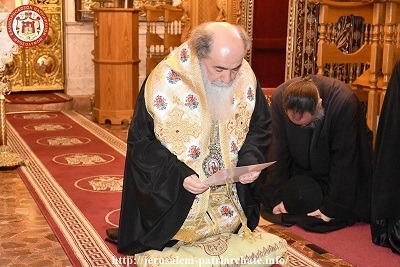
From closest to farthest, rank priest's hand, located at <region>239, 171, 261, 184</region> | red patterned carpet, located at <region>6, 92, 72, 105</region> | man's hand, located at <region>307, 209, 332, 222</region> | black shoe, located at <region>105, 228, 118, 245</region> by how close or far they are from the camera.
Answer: priest's hand, located at <region>239, 171, 261, 184</region> < black shoe, located at <region>105, 228, 118, 245</region> < man's hand, located at <region>307, 209, 332, 222</region> < red patterned carpet, located at <region>6, 92, 72, 105</region>

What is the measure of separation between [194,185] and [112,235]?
153cm

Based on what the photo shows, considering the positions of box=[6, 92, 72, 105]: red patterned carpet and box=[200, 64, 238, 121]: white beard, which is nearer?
box=[200, 64, 238, 121]: white beard

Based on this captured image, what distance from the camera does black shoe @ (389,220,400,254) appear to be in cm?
405

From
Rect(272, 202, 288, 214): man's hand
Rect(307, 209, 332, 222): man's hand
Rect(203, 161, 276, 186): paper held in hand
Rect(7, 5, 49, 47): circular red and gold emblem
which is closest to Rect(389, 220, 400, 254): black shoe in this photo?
Rect(307, 209, 332, 222): man's hand

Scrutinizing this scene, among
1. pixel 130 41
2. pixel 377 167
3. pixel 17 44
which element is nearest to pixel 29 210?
pixel 17 44

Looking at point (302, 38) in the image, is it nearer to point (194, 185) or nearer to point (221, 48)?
point (221, 48)

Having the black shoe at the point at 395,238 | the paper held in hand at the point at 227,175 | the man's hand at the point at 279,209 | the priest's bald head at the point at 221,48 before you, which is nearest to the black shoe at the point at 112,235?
the man's hand at the point at 279,209

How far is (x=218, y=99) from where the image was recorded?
3025 mm

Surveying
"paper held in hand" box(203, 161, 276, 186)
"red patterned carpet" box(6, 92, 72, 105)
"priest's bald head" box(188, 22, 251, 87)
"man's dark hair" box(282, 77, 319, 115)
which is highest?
"priest's bald head" box(188, 22, 251, 87)

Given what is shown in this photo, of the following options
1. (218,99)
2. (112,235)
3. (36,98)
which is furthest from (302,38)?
(36,98)

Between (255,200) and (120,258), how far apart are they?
1.07 meters

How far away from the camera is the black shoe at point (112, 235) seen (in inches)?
163

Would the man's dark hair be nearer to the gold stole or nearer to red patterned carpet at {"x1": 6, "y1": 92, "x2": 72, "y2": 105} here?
the gold stole

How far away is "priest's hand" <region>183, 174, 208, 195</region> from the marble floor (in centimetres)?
131
